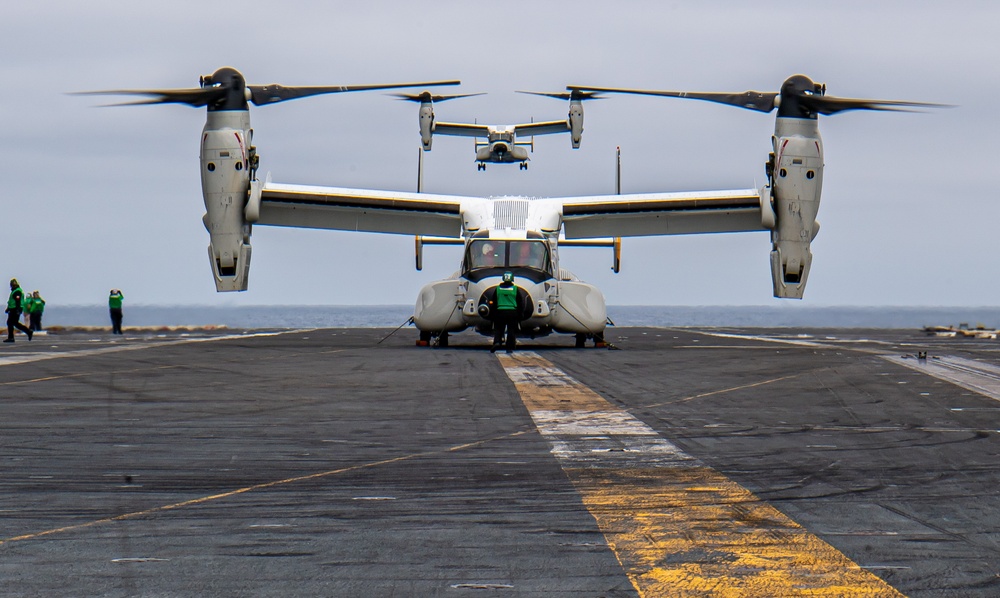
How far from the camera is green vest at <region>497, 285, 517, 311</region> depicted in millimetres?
23609

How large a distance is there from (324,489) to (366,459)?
1320 mm

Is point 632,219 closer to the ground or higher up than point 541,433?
higher up

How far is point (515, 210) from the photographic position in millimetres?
27203

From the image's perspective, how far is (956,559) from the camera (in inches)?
187

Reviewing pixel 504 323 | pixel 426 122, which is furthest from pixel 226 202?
pixel 426 122

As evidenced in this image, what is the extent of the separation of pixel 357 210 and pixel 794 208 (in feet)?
37.5

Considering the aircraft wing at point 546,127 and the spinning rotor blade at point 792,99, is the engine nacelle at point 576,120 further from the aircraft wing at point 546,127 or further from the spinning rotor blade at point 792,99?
the spinning rotor blade at point 792,99

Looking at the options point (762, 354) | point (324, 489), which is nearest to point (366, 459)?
point (324, 489)

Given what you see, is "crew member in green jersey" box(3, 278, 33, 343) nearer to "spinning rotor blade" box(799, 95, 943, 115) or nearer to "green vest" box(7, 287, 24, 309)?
"green vest" box(7, 287, 24, 309)

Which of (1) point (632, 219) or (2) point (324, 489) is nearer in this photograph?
(2) point (324, 489)

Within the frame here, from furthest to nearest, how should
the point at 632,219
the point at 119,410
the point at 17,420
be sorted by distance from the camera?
the point at 632,219 → the point at 119,410 → the point at 17,420

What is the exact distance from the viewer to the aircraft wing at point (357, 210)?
28250mm

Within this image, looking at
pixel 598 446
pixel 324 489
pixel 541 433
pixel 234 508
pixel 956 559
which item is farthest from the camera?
pixel 541 433

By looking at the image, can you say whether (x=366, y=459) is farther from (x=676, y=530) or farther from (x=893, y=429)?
(x=893, y=429)
